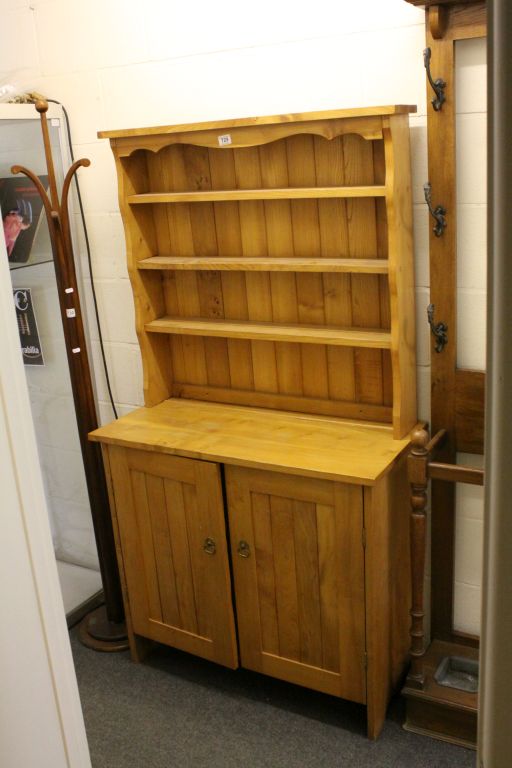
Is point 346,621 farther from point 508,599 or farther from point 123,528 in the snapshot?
point 508,599

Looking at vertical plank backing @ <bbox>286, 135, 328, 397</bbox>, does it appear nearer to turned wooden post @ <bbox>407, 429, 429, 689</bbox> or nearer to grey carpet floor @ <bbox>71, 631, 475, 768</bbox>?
turned wooden post @ <bbox>407, 429, 429, 689</bbox>

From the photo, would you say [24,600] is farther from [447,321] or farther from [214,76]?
[214,76]

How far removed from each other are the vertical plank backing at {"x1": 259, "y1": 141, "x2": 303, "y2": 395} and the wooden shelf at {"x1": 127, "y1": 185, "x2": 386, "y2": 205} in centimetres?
8

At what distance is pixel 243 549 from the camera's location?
8.50ft

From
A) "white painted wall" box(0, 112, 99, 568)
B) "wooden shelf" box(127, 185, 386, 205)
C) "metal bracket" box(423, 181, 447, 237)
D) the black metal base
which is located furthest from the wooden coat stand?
"metal bracket" box(423, 181, 447, 237)

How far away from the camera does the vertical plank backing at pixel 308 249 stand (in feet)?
8.25

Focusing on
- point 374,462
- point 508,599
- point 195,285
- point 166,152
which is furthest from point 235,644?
point 508,599

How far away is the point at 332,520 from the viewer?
237 centimetres

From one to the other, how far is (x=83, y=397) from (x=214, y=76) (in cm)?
122

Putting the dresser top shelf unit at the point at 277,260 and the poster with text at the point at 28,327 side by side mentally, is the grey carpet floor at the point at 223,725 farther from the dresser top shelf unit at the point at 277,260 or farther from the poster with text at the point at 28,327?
the poster with text at the point at 28,327

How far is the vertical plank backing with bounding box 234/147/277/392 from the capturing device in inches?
103

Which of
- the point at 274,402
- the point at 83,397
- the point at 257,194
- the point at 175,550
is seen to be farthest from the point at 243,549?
the point at 257,194

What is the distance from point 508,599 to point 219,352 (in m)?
2.71

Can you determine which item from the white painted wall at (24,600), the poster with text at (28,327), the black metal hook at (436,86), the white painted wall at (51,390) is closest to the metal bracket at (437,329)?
the black metal hook at (436,86)
